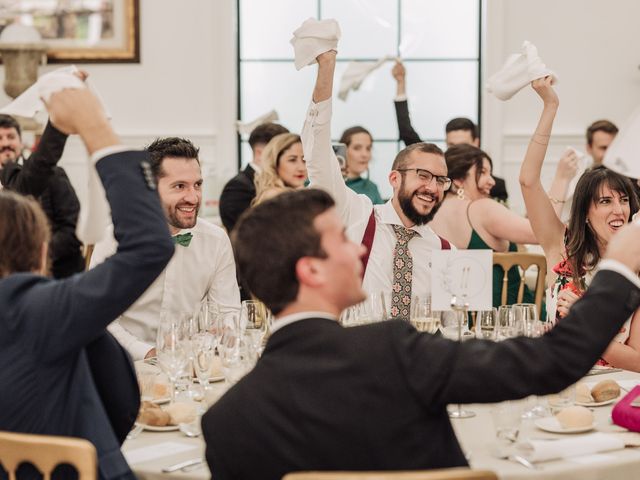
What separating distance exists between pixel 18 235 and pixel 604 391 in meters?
1.54

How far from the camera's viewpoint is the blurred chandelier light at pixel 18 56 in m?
8.05

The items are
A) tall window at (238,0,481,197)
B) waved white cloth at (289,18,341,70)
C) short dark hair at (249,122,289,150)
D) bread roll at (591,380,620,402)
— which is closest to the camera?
bread roll at (591,380,620,402)

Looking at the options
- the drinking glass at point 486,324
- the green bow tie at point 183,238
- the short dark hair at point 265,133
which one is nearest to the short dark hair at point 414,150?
the green bow tie at point 183,238

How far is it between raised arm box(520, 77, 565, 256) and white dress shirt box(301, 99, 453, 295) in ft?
1.35

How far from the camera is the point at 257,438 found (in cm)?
171

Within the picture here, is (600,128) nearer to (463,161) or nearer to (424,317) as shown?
(463,161)

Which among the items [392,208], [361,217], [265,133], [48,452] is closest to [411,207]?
[392,208]

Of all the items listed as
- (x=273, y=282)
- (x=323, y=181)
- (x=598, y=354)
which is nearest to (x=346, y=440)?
(x=273, y=282)

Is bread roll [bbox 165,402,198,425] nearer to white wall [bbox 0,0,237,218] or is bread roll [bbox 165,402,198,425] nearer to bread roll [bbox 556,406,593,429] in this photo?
bread roll [bbox 556,406,593,429]

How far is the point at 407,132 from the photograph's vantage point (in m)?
6.14

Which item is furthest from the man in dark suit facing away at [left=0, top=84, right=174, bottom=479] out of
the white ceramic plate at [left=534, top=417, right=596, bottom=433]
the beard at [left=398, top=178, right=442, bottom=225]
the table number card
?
the beard at [left=398, top=178, right=442, bottom=225]

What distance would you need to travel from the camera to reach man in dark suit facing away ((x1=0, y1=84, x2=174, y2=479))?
1.83 m

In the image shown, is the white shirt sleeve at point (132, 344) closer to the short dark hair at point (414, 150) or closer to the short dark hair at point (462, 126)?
the short dark hair at point (414, 150)

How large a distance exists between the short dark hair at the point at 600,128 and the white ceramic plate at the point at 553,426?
5.30 m
